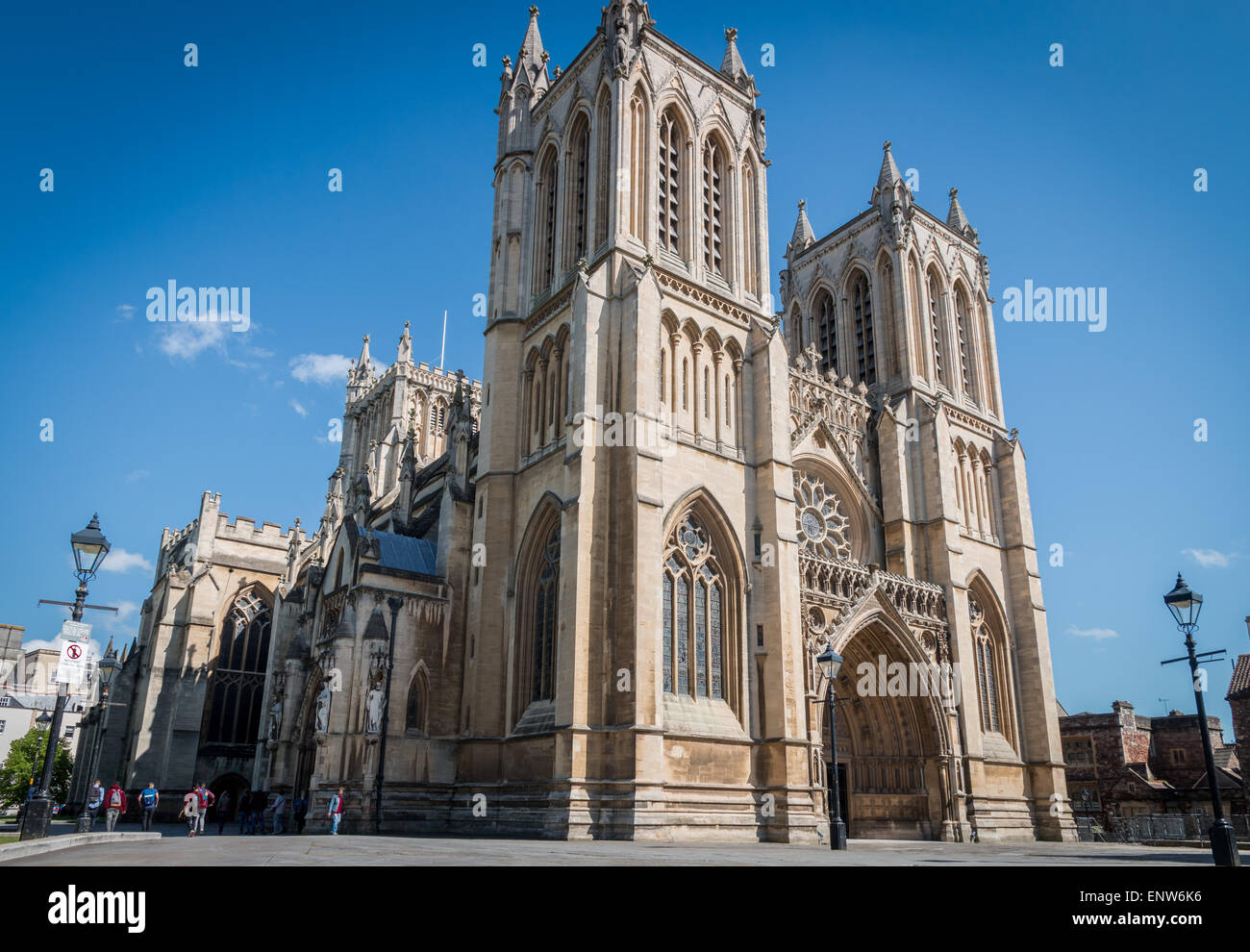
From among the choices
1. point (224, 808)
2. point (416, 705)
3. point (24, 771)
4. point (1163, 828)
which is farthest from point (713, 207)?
point (24, 771)

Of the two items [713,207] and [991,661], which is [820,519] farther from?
[713,207]

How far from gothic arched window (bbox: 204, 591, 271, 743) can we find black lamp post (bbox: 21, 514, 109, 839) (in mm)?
31083

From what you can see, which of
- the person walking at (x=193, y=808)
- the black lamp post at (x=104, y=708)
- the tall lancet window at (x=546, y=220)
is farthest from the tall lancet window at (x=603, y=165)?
the black lamp post at (x=104, y=708)

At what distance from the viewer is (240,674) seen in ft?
152

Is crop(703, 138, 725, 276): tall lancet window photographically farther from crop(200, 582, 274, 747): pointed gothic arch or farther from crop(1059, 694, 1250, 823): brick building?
crop(1059, 694, 1250, 823): brick building

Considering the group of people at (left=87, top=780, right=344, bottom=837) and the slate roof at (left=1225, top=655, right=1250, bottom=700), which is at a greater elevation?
the slate roof at (left=1225, top=655, right=1250, bottom=700)

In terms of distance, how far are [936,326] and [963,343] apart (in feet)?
6.98

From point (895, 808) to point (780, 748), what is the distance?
8.15 metres

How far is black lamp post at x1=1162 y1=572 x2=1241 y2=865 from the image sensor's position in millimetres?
13836

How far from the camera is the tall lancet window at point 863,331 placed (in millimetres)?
40531

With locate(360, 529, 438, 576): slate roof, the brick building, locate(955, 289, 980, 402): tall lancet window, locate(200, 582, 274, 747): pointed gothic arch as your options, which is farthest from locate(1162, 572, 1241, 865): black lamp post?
locate(200, 582, 274, 747): pointed gothic arch

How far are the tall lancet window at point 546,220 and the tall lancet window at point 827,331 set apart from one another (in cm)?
1588
